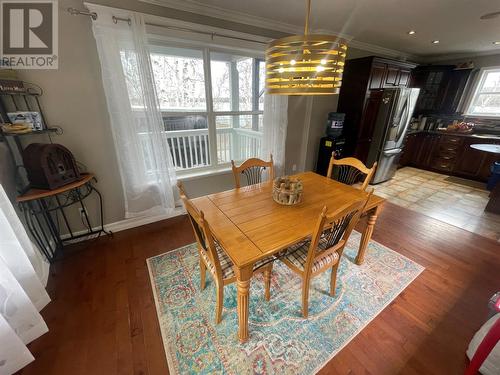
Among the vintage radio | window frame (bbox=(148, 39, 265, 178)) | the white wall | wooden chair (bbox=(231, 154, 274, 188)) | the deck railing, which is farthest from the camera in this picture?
the deck railing

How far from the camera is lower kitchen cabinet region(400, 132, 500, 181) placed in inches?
155

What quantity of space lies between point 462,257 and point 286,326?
6.66 ft

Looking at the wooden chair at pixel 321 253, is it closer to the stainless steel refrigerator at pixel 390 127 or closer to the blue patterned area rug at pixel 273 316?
the blue patterned area rug at pixel 273 316

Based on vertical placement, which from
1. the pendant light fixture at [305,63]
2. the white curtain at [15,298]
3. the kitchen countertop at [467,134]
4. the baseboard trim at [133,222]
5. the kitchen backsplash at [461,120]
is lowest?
the baseboard trim at [133,222]

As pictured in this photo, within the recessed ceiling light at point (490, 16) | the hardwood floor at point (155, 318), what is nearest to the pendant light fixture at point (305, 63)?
the hardwood floor at point (155, 318)

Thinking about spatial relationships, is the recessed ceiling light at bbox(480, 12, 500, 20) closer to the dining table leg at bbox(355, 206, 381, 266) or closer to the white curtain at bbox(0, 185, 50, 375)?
the dining table leg at bbox(355, 206, 381, 266)

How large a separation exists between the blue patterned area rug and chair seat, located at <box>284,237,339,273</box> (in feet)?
1.29

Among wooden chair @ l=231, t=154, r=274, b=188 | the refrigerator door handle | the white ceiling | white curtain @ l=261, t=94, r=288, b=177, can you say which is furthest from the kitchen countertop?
Answer: wooden chair @ l=231, t=154, r=274, b=188

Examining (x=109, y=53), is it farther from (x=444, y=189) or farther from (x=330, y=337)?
(x=444, y=189)

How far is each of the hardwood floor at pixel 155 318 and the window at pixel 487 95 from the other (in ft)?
12.3

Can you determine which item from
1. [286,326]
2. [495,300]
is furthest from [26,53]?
[495,300]

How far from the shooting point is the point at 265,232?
1243mm

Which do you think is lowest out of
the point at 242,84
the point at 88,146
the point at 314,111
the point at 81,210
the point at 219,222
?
the point at 81,210

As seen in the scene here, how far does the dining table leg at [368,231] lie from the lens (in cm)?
169
